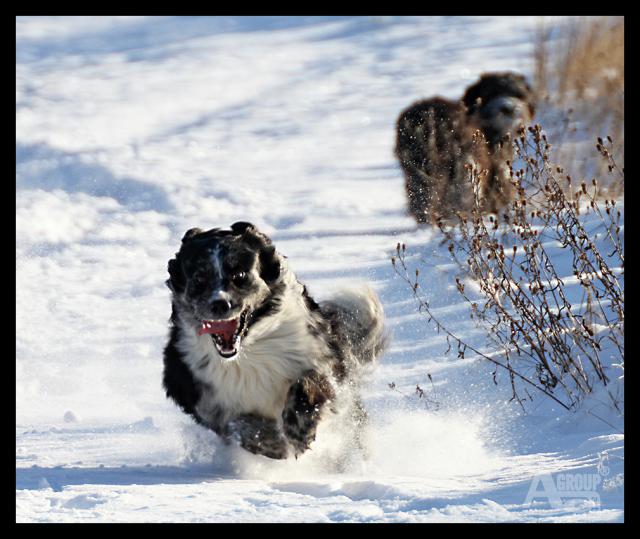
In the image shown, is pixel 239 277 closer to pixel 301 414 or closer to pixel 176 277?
pixel 176 277

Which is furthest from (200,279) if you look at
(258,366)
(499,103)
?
(499,103)

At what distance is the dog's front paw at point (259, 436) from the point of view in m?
5.14

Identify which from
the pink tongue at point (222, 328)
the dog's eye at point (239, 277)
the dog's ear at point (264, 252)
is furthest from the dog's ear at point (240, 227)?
the pink tongue at point (222, 328)

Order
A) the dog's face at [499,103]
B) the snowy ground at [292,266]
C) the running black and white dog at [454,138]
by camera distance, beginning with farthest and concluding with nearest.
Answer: the dog's face at [499,103] → the running black and white dog at [454,138] → the snowy ground at [292,266]

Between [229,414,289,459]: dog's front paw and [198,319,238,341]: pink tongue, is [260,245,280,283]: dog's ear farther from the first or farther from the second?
[229,414,289,459]: dog's front paw

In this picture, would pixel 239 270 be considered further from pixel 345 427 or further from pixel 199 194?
pixel 199 194

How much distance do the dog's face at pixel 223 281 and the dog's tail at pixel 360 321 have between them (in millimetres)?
843

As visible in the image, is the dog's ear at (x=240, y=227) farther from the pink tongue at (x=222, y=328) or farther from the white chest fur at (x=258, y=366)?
the pink tongue at (x=222, y=328)

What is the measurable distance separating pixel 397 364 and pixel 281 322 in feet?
6.09

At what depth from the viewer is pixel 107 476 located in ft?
15.3

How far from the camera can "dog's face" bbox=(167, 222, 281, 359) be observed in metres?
4.96

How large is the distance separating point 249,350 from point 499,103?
6.18 m

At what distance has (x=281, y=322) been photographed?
5273mm

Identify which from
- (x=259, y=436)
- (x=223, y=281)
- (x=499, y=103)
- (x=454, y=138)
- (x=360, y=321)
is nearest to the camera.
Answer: (x=223, y=281)
